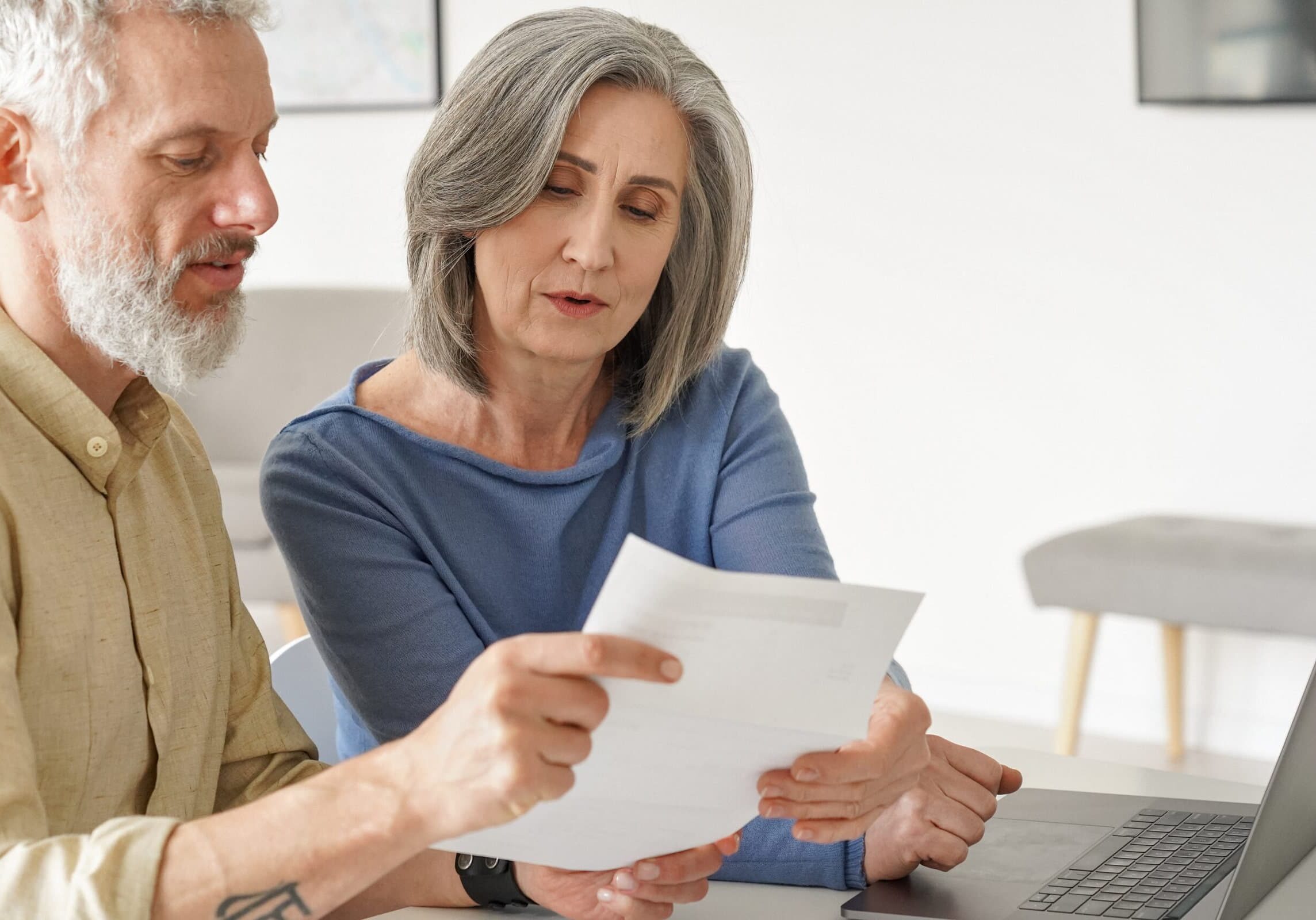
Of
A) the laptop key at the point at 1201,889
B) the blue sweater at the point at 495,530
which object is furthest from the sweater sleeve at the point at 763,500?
the laptop key at the point at 1201,889

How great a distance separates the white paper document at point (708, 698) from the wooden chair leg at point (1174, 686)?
267cm

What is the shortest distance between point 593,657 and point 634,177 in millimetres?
787

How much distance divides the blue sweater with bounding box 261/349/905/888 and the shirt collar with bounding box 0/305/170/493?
34cm

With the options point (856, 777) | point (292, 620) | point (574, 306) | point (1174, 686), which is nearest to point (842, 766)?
point (856, 777)

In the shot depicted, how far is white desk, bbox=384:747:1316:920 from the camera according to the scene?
999 millimetres

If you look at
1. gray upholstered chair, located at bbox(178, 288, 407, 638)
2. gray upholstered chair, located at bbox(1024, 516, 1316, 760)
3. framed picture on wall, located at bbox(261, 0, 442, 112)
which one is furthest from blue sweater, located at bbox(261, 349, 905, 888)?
framed picture on wall, located at bbox(261, 0, 442, 112)

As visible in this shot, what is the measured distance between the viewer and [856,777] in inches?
40.3

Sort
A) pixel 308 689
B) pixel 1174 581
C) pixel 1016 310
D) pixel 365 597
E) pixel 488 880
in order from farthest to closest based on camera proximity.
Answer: pixel 1016 310 → pixel 1174 581 → pixel 308 689 → pixel 365 597 → pixel 488 880

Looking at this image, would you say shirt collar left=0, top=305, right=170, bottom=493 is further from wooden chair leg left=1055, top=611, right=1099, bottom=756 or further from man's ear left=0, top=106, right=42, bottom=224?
wooden chair leg left=1055, top=611, right=1099, bottom=756

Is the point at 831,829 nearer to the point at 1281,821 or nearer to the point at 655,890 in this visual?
the point at 655,890

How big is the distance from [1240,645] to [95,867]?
3264 millimetres

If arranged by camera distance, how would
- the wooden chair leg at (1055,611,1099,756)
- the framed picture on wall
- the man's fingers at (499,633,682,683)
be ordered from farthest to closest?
the framed picture on wall < the wooden chair leg at (1055,611,1099,756) < the man's fingers at (499,633,682,683)

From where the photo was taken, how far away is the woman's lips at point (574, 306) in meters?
1.42

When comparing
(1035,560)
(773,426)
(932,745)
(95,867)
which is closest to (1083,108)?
(1035,560)
